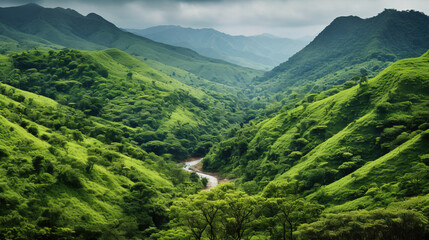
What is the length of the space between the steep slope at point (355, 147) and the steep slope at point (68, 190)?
39153 millimetres

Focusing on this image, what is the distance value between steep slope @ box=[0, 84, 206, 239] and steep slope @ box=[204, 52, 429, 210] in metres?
39.2

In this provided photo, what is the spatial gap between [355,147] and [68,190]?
9130 centimetres

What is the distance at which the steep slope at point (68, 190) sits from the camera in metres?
65.2

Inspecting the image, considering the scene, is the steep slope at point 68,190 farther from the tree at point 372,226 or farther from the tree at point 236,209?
the tree at point 372,226

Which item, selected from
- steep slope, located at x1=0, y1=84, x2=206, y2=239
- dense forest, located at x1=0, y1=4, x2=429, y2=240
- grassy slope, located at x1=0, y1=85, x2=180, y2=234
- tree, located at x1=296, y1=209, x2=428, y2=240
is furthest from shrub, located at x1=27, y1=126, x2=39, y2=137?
tree, located at x1=296, y1=209, x2=428, y2=240

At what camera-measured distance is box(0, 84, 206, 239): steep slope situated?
65250mm

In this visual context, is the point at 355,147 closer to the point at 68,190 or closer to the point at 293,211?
the point at 293,211

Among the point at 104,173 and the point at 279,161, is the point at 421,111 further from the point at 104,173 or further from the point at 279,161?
the point at 104,173

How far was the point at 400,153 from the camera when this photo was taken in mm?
83000

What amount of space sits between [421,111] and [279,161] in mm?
54805

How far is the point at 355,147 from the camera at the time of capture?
104 m

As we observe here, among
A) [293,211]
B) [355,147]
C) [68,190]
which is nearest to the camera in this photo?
[293,211]

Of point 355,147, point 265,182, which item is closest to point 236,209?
point 355,147

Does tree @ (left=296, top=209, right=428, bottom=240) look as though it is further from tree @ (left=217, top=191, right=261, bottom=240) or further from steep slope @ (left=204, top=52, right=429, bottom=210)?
steep slope @ (left=204, top=52, right=429, bottom=210)
